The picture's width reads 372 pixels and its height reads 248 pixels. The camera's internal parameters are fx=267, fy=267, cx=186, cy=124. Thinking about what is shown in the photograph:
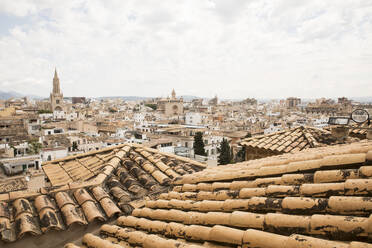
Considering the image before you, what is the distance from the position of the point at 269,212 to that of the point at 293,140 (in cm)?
678

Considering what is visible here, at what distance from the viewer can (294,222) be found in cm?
205

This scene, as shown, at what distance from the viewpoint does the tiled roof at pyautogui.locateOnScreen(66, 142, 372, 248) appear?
1.87 metres

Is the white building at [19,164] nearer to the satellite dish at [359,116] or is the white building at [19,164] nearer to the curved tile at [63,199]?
the curved tile at [63,199]

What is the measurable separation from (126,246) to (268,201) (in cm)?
163

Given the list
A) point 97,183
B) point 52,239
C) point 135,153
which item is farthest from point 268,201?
point 135,153

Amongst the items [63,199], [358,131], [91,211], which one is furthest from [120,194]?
[358,131]

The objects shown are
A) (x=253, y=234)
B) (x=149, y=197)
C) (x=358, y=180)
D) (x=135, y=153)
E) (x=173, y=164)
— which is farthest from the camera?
(x=135, y=153)

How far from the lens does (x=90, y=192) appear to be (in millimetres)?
4156

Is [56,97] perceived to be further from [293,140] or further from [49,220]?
[49,220]

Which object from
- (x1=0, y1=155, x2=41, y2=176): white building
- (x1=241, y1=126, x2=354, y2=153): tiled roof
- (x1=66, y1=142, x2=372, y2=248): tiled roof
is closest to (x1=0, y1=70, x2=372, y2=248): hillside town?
(x1=66, y1=142, x2=372, y2=248): tiled roof

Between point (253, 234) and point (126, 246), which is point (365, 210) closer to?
point (253, 234)

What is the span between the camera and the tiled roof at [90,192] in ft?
10.8

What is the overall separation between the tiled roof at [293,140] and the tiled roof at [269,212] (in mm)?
5059

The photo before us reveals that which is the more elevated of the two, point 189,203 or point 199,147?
point 189,203
